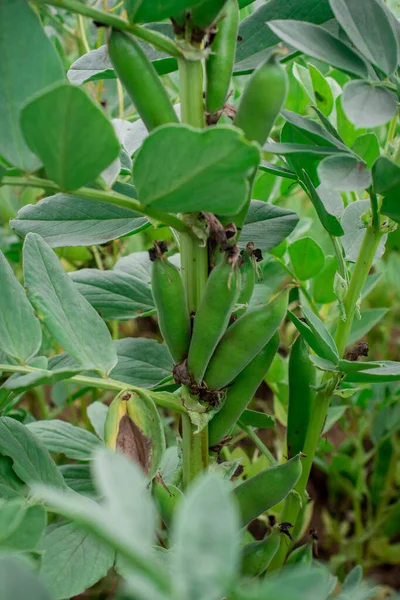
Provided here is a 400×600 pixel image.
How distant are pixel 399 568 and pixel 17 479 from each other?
0.69 m

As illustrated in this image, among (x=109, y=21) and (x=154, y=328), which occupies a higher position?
(x=109, y=21)

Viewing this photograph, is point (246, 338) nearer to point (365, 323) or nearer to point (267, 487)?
point (267, 487)

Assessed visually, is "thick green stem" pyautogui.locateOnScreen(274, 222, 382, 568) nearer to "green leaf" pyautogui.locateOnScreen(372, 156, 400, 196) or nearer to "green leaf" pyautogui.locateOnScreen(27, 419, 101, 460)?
"green leaf" pyautogui.locateOnScreen(372, 156, 400, 196)

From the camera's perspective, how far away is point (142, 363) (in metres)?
0.61

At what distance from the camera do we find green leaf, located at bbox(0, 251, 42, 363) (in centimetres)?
44

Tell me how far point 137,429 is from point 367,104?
0.26 metres

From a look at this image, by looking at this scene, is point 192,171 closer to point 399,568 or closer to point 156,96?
point 156,96

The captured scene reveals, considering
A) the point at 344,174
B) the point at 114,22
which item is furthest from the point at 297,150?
the point at 114,22

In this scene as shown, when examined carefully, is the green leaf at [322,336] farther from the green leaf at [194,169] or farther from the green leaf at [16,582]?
the green leaf at [16,582]

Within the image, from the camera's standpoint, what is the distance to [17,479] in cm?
50

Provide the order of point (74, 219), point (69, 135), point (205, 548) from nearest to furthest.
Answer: point (205, 548) < point (69, 135) < point (74, 219)

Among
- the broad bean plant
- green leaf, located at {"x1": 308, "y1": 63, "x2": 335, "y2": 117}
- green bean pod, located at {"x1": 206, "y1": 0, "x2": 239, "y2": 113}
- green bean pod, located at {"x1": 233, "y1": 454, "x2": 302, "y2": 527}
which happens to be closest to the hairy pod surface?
the broad bean plant

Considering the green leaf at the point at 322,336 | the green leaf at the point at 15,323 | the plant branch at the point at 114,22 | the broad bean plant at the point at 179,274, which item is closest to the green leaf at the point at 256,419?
the broad bean plant at the point at 179,274

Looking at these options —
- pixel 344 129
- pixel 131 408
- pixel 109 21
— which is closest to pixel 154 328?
pixel 344 129
